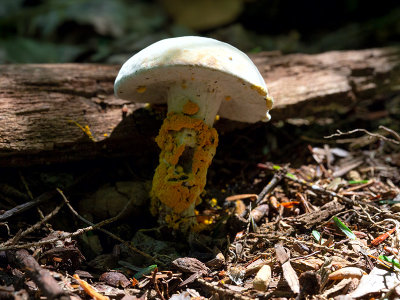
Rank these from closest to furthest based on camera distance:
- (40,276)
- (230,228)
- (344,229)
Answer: (40,276)
(344,229)
(230,228)

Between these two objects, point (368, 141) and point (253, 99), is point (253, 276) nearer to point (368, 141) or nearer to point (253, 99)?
point (253, 99)

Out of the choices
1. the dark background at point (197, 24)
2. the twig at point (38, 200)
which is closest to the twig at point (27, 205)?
the twig at point (38, 200)

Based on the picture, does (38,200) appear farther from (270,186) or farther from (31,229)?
(270,186)

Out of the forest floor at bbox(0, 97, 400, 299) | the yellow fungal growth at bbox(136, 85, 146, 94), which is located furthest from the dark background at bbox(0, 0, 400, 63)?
the yellow fungal growth at bbox(136, 85, 146, 94)

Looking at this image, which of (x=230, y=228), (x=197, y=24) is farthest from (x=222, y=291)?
(x=197, y=24)

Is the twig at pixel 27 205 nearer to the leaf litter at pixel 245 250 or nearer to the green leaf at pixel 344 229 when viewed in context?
the leaf litter at pixel 245 250

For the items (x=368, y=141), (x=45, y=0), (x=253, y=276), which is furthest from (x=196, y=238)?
(x=45, y=0)

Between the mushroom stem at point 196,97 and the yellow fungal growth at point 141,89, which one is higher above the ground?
the yellow fungal growth at point 141,89

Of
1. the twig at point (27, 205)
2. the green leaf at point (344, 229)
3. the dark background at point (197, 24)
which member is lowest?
the green leaf at point (344, 229)
